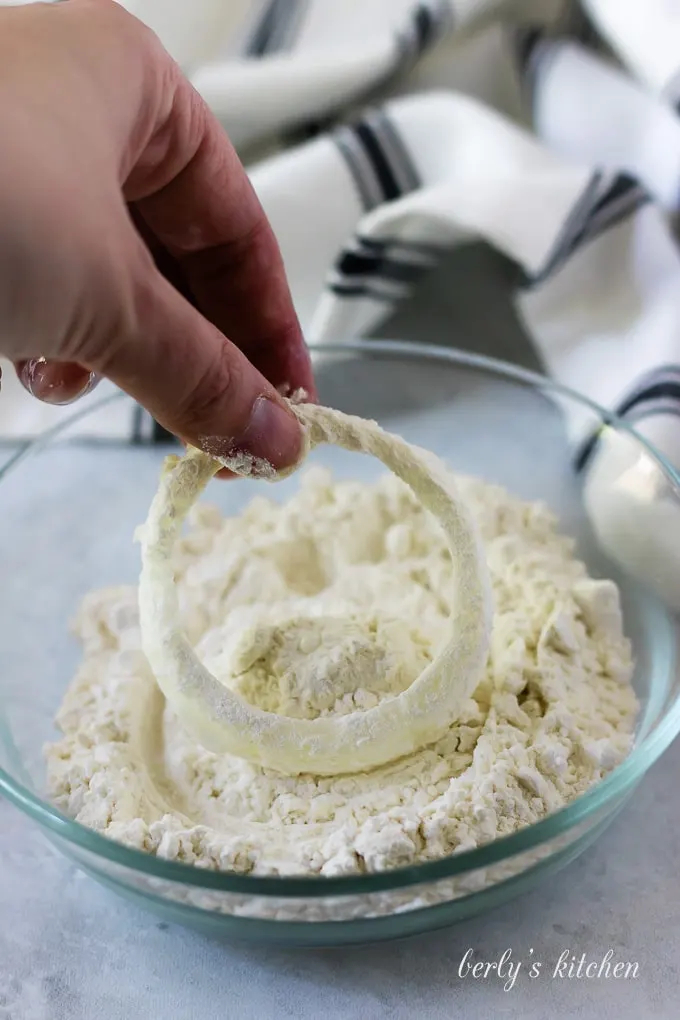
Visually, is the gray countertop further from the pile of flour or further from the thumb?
the thumb

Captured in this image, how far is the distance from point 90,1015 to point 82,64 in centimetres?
45

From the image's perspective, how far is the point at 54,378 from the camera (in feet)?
1.94

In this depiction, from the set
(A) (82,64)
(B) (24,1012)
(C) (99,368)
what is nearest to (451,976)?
(B) (24,1012)

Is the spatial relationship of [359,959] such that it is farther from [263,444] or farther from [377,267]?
[377,267]

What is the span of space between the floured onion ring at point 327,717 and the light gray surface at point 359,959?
103mm

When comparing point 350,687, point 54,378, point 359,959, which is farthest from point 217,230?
point 359,959

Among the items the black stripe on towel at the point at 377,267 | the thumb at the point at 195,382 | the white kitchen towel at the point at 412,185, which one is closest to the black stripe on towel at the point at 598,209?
the white kitchen towel at the point at 412,185

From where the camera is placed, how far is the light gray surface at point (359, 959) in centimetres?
54

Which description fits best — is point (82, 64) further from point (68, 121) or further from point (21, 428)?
point (21, 428)

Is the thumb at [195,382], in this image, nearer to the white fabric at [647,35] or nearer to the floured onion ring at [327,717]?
the floured onion ring at [327,717]

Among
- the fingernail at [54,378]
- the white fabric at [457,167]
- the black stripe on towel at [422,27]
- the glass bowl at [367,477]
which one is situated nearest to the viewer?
the glass bowl at [367,477]

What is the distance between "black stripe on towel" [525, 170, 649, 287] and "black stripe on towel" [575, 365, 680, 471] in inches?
6.0

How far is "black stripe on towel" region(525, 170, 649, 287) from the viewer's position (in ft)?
2.93

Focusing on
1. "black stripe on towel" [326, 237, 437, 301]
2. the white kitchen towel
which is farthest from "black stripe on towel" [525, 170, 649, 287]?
"black stripe on towel" [326, 237, 437, 301]
